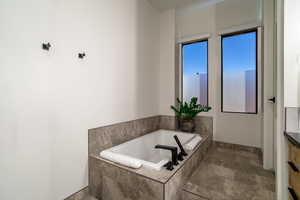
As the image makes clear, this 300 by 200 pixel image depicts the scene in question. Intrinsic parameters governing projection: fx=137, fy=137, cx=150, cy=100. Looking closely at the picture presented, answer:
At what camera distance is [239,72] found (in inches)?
101

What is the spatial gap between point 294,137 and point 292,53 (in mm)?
672

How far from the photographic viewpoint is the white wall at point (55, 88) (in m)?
1.07

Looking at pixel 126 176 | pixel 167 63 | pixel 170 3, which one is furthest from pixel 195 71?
pixel 126 176

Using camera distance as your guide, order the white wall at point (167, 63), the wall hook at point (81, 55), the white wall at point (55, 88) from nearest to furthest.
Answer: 1. the white wall at point (55, 88)
2. the wall hook at point (81, 55)
3. the white wall at point (167, 63)

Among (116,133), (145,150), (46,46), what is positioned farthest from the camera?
(145,150)

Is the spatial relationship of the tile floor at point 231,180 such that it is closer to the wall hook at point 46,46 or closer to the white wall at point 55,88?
the white wall at point 55,88

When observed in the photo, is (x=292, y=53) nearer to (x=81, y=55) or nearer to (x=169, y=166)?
(x=169, y=166)

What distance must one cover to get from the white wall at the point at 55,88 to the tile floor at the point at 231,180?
1262mm

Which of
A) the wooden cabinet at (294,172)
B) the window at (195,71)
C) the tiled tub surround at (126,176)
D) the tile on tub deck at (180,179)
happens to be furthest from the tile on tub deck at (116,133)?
the wooden cabinet at (294,172)

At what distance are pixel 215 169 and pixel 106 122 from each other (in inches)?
63.7

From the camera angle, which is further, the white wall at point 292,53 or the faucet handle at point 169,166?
the faucet handle at point 169,166

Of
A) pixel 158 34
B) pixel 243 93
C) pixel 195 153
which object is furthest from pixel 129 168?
pixel 158 34

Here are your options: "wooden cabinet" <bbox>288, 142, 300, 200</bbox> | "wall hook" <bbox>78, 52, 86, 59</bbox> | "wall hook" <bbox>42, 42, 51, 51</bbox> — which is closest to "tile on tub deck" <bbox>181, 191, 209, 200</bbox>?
"wooden cabinet" <bbox>288, 142, 300, 200</bbox>

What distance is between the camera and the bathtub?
1.39m
